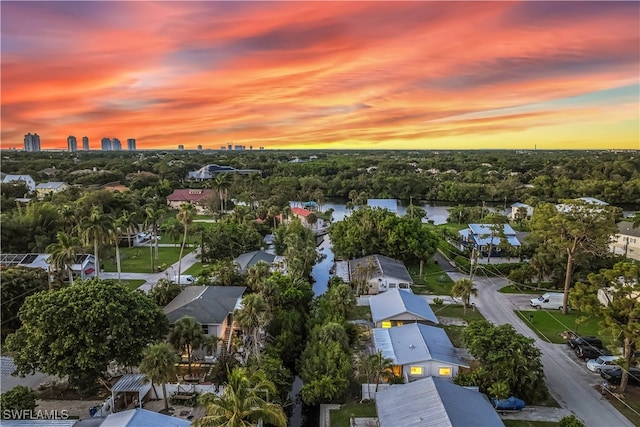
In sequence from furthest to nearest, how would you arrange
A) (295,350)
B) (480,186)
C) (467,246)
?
1. (480,186)
2. (467,246)
3. (295,350)

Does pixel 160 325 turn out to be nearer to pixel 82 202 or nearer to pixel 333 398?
pixel 333 398

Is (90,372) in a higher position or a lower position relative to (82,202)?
lower

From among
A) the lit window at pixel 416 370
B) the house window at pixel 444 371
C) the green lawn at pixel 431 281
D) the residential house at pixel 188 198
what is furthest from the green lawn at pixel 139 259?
the house window at pixel 444 371

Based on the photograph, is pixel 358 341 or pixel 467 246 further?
pixel 467 246

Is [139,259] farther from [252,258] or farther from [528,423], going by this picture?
[528,423]

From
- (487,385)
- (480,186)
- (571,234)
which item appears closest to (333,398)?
(487,385)

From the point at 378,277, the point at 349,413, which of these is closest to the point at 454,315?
the point at 378,277
